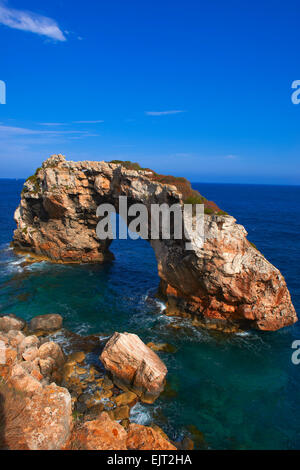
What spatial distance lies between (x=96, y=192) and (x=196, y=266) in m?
20.3

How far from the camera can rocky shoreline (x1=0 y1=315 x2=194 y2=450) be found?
479 inches

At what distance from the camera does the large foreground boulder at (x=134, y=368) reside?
17469 millimetres

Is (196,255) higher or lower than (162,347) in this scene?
higher

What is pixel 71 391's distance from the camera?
56.8 ft

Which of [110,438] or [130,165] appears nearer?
[110,438]

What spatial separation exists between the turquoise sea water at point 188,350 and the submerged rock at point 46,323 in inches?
45.8

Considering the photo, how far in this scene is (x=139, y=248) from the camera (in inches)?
2157

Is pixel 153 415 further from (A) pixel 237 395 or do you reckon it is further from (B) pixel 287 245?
(B) pixel 287 245

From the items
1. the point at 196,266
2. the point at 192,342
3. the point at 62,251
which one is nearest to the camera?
the point at 192,342

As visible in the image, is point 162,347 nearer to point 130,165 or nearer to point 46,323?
point 46,323

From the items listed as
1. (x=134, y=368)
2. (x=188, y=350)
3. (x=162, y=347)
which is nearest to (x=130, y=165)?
(x=162, y=347)

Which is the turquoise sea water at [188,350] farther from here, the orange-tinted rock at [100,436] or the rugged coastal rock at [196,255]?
the orange-tinted rock at [100,436]

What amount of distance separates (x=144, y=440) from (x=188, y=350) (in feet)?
34.0

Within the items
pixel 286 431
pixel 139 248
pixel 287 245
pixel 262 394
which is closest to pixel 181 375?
pixel 262 394
